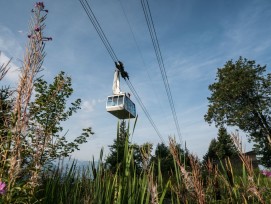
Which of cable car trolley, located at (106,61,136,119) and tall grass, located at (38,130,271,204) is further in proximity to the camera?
cable car trolley, located at (106,61,136,119)

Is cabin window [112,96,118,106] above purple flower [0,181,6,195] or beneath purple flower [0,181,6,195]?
above

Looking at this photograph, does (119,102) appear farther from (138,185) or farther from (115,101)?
(138,185)

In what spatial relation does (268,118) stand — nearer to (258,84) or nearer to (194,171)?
(258,84)

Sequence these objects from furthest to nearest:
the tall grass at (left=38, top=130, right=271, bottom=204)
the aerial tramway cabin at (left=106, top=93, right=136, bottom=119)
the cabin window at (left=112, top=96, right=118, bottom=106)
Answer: the cabin window at (left=112, top=96, right=118, bottom=106) < the aerial tramway cabin at (left=106, top=93, right=136, bottom=119) < the tall grass at (left=38, top=130, right=271, bottom=204)

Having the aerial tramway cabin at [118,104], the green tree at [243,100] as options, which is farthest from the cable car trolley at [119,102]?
the green tree at [243,100]

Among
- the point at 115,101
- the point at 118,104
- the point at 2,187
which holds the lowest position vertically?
the point at 2,187

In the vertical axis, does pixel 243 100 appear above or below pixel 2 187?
above

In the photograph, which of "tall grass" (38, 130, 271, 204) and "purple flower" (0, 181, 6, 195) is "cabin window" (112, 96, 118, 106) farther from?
"purple flower" (0, 181, 6, 195)

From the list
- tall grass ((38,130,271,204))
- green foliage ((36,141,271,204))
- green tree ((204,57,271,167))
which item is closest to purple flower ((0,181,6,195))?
green foliage ((36,141,271,204))

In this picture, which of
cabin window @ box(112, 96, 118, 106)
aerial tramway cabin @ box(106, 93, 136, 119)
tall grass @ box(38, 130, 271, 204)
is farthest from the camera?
cabin window @ box(112, 96, 118, 106)

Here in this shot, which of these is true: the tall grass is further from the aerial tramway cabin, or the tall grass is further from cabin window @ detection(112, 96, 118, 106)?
cabin window @ detection(112, 96, 118, 106)

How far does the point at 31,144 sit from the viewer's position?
146 centimetres

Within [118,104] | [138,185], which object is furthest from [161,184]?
[118,104]

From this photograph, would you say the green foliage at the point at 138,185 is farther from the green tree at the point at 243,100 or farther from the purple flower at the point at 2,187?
the green tree at the point at 243,100
